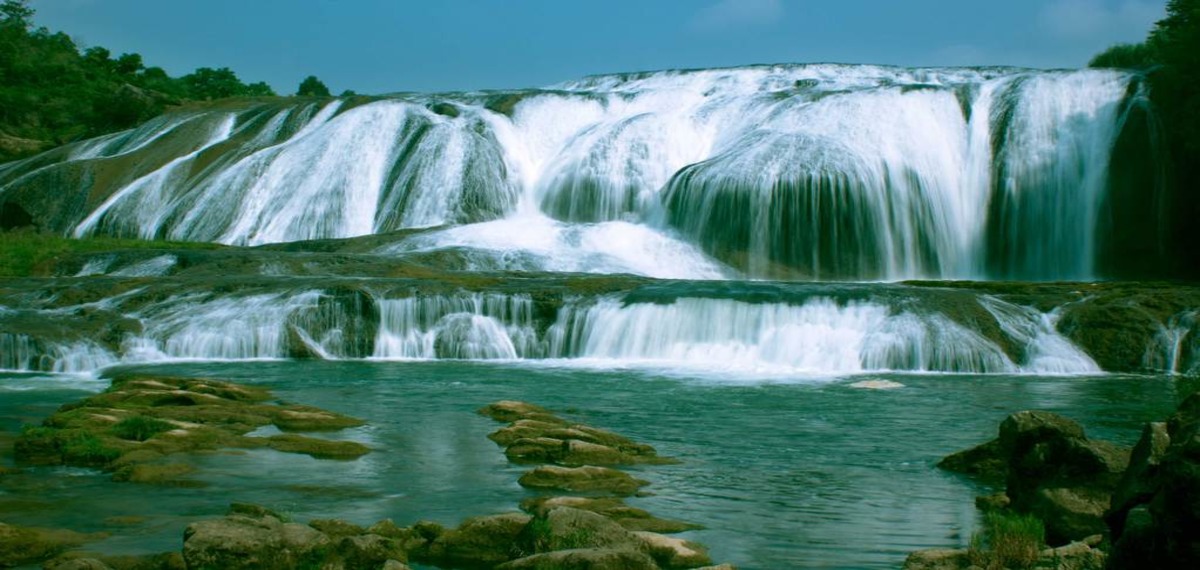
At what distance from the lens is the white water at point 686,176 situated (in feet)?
124

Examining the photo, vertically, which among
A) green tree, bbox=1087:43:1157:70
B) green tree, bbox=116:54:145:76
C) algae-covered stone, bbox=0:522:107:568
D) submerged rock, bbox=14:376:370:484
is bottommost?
algae-covered stone, bbox=0:522:107:568

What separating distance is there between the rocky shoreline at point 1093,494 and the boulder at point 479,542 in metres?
2.79

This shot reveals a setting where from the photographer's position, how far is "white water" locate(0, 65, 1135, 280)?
3766 cm

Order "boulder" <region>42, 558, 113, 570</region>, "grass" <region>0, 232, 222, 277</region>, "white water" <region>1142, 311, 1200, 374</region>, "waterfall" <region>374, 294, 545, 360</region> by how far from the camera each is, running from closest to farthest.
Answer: "boulder" <region>42, 558, 113, 570</region> < "white water" <region>1142, 311, 1200, 374</region> < "waterfall" <region>374, 294, 545, 360</region> < "grass" <region>0, 232, 222, 277</region>

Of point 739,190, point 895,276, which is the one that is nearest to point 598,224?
point 739,190

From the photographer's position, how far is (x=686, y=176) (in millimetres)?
40312

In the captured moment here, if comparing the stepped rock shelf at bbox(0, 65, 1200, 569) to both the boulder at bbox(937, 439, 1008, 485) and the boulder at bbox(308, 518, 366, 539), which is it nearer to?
the boulder at bbox(308, 518, 366, 539)

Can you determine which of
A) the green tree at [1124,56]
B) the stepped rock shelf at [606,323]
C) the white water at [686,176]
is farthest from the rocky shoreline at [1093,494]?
the green tree at [1124,56]

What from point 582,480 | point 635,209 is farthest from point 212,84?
point 582,480

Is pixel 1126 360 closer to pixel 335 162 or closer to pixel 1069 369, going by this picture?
pixel 1069 369

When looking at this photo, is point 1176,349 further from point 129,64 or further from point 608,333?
Result: point 129,64

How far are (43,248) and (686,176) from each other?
61.4ft

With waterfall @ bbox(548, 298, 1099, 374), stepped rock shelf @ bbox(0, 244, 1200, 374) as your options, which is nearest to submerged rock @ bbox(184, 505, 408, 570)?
waterfall @ bbox(548, 298, 1099, 374)

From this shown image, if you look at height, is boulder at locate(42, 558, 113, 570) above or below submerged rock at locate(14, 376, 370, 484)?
below
